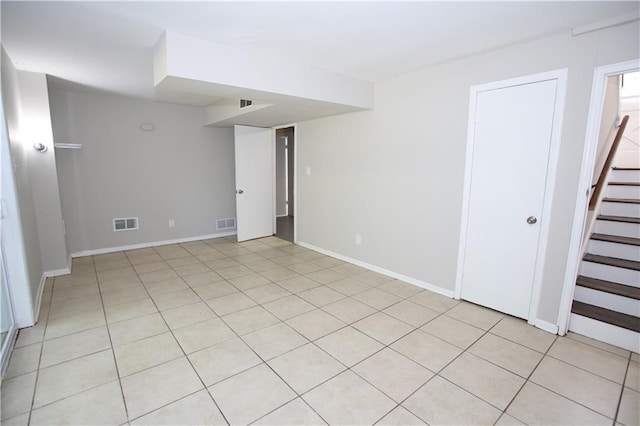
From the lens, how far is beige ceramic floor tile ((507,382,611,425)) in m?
1.66

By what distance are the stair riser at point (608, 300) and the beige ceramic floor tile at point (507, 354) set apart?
0.88 metres

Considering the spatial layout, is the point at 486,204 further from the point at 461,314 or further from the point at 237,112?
the point at 237,112

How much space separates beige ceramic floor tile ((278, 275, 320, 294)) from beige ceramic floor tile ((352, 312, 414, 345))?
0.91 m

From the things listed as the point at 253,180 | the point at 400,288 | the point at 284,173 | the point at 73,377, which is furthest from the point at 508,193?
the point at 284,173

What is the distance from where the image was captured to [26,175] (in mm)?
3166

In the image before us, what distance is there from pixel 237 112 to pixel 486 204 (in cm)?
338

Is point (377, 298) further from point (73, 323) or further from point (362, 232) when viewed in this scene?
point (73, 323)

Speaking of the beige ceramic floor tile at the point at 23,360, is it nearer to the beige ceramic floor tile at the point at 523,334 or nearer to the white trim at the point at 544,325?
the beige ceramic floor tile at the point at 523,334

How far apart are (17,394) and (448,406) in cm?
255

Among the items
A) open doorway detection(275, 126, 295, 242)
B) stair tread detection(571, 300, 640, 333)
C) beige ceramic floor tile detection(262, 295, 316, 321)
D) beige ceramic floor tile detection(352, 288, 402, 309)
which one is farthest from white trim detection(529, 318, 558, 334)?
open doorway detection(275, 126, 295, 242)

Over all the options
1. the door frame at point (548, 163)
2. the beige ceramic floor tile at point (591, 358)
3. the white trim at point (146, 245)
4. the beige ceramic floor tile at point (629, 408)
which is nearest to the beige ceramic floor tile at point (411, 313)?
the door frame at point (548, 163)

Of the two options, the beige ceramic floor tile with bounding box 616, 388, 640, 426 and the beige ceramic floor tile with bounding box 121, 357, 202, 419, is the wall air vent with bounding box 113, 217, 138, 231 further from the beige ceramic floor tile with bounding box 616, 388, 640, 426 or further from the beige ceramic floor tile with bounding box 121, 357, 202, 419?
the beige ceramic floor tile with bounding box 616, 388, 640, 426

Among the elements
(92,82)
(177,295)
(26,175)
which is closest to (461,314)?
(177,295)

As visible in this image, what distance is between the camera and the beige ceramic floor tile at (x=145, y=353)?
206cm
